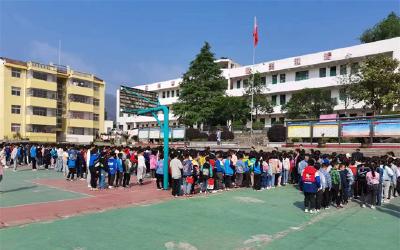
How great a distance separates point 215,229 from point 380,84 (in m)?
25.0

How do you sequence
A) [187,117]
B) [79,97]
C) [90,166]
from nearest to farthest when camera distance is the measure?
[90,166], [187,117], [79,97]

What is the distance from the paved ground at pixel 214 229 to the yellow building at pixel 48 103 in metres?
47.1

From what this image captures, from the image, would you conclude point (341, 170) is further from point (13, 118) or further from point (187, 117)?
point (13, 118)

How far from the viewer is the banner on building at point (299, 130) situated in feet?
75.0

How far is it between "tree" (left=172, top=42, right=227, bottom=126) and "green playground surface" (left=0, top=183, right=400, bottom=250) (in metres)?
32.2

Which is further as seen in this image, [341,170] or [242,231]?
[341,170]

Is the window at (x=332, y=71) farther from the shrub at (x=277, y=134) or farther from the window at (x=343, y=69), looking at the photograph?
the shrub at (x=277, y=134)

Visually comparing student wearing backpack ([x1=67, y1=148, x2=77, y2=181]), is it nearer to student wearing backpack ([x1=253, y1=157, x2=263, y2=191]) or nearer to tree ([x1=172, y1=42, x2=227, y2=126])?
student wearing backpack ([x1=253, y1=157, x2=263, y2=191])

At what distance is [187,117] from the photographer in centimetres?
4431

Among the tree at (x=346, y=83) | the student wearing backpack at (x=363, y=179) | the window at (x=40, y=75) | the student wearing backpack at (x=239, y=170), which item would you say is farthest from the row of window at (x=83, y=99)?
the student wearing backpack at (x=363, y=179)

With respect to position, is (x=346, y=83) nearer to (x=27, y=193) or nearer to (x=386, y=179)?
(x=386, y=179)

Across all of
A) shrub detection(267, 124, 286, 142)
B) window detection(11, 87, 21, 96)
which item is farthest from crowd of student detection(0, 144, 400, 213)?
window detection(11, 87, 21, 96)

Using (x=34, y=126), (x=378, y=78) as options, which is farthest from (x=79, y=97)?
(x=378, y=78)

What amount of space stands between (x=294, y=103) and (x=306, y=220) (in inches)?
1204
